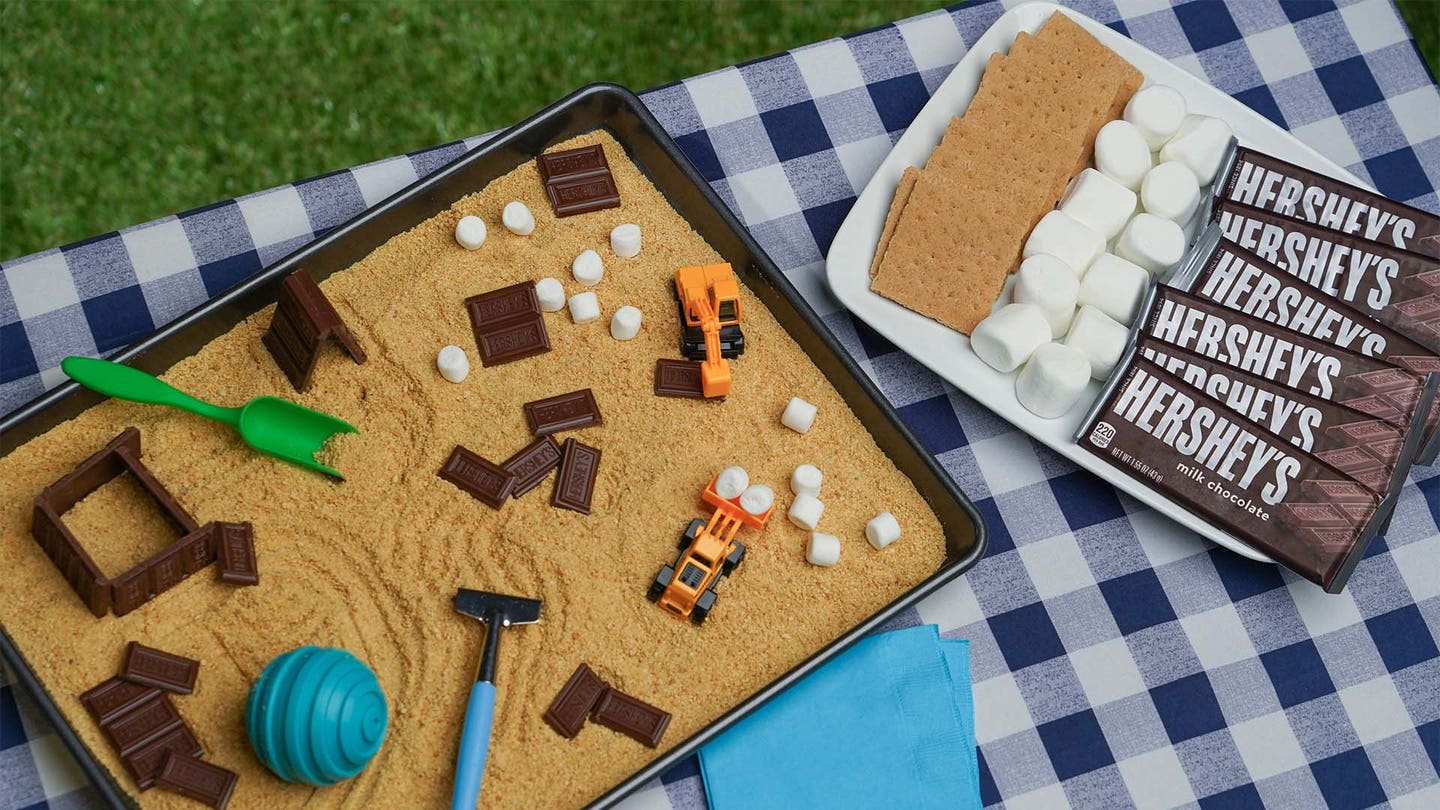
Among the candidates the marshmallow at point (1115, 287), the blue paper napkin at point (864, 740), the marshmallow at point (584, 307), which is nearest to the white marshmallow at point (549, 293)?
the marshmallow at point (584, 307)

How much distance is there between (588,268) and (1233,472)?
28.6 inches

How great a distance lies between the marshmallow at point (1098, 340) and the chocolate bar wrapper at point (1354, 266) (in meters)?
0.19

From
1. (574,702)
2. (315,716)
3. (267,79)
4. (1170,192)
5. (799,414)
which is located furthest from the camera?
(267,79)

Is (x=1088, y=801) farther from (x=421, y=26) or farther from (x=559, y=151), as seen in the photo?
(x=421, y=26)

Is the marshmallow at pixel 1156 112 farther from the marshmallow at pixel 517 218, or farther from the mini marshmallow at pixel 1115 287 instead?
the marshmallow at pixel 517 218

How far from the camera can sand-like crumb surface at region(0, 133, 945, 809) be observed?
3.60 ft

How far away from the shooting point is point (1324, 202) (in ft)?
4.36

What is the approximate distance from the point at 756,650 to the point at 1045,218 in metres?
0.58

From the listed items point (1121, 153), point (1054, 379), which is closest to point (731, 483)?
point (1054, 379)

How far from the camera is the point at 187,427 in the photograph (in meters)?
1.17

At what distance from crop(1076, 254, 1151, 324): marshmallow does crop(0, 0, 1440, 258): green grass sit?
1028 mm

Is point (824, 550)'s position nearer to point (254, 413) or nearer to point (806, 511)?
point (806, 511)

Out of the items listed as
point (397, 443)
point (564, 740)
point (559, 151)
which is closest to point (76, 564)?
point (397, 443)

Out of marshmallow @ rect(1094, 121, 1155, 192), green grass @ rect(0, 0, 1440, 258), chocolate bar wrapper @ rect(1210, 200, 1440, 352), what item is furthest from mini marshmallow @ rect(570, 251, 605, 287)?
green grass @ rect(0, 0, 1440, 258)
